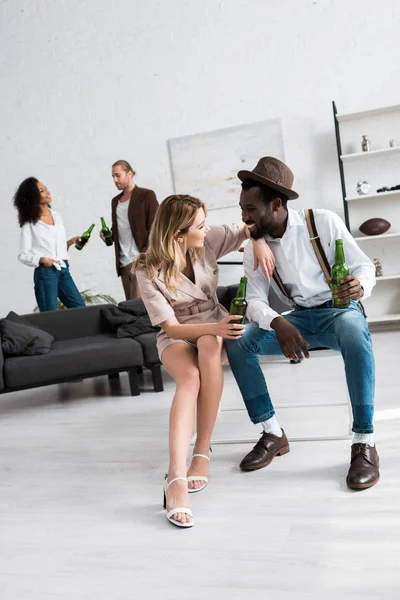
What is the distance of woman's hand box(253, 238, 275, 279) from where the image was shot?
2318mm

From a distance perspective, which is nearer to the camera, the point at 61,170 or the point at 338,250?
the point at 338,250

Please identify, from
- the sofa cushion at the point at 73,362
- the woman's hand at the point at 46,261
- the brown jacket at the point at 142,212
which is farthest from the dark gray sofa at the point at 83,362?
the brown jacket at the point at 142,212

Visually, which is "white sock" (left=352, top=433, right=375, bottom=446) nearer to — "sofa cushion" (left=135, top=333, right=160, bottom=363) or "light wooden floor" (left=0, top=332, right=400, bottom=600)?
"light wooden floor" (left=0, top=332, right=400, bottom=600)

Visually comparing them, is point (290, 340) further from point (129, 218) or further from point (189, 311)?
point (129, 218)

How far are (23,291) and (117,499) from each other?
4.82 meters

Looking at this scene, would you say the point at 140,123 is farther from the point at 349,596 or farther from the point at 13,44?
the point at 349,596

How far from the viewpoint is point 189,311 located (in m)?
2.39

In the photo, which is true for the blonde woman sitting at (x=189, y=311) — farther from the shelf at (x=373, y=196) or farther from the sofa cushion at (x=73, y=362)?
the shelf at (x=373, y=196)

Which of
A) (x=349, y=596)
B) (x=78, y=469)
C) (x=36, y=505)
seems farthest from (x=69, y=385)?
(x=349, y=596)

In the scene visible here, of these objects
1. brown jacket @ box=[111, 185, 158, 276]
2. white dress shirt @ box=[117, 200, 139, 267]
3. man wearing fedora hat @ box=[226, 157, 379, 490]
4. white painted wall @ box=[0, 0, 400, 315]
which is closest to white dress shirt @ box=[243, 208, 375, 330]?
man wearing fedora hat @ box=[226, 157, 379, 490]

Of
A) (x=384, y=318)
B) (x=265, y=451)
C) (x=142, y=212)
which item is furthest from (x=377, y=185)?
(x=265, y=451)

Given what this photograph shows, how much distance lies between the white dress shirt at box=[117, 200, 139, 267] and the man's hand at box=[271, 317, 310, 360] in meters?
3.18

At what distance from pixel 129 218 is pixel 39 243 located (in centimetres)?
74

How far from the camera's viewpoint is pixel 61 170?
6434 millimetres
